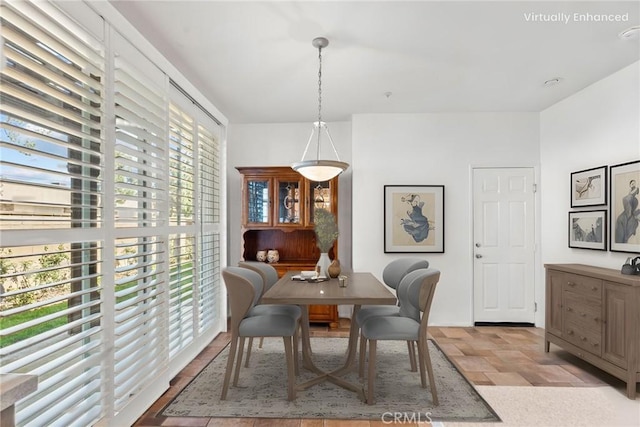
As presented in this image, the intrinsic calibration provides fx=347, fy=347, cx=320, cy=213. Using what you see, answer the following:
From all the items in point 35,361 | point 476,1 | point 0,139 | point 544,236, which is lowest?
point 35,361

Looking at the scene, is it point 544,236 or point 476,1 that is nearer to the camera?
point 476,1

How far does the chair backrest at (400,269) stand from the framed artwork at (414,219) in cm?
87

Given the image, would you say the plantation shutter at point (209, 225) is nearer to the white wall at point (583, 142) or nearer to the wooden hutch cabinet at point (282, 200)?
the wooden hutch cabinet at point (282, 200)

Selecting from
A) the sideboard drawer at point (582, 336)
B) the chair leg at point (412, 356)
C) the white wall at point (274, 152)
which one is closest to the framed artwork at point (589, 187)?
the sideboard drawer at point (582, 336)

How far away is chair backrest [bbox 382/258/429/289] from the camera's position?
3100mm

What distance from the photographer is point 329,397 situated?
2488 mm

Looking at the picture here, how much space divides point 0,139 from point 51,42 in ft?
1.70

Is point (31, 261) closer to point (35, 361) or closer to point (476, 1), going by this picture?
point (35, 361)

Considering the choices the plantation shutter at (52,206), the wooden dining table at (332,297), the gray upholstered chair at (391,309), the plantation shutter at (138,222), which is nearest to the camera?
the plantation shutter at (52,206)

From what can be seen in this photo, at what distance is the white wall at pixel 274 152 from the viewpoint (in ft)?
15.1

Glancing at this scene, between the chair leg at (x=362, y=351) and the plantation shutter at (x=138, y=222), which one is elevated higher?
the plantation shutter at (x=138, y=222)

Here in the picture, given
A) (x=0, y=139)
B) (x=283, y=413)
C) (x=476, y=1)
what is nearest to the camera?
(x=0, y=139)

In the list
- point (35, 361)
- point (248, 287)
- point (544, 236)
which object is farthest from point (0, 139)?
point (544, 236)

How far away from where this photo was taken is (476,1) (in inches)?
82.4
